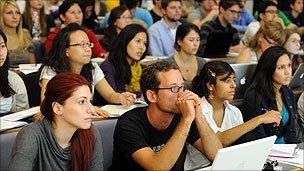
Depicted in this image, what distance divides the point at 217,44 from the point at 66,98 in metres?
3.37

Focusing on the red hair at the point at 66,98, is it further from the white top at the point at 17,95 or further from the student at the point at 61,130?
the white top at the point at 17,95

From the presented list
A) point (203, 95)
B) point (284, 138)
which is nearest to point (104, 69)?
point (203, 95)

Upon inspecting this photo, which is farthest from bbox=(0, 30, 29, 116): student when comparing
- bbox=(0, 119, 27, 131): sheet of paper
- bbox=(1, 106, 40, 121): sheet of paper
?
bbox=(0, 119, 27, 131): sheet of paper

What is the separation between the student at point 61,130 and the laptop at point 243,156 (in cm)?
56

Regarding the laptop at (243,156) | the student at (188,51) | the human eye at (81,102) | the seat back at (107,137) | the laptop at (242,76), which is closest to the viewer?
the laptop at (243,156)

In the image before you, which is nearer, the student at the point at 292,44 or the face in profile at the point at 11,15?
the student at the point at 292,44

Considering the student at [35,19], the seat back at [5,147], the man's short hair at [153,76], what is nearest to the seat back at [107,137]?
the man's short hair at [153,76]

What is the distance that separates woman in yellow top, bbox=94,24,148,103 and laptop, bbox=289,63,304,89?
1.11 meters

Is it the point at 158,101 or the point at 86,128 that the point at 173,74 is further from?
the point at 86,128

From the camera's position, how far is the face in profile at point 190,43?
4.43 meters

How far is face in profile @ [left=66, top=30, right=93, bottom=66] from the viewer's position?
11.3 ft

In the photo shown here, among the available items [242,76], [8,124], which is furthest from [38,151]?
[242,76]

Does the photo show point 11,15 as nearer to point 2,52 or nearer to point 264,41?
point 2,52

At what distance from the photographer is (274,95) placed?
3.31m
